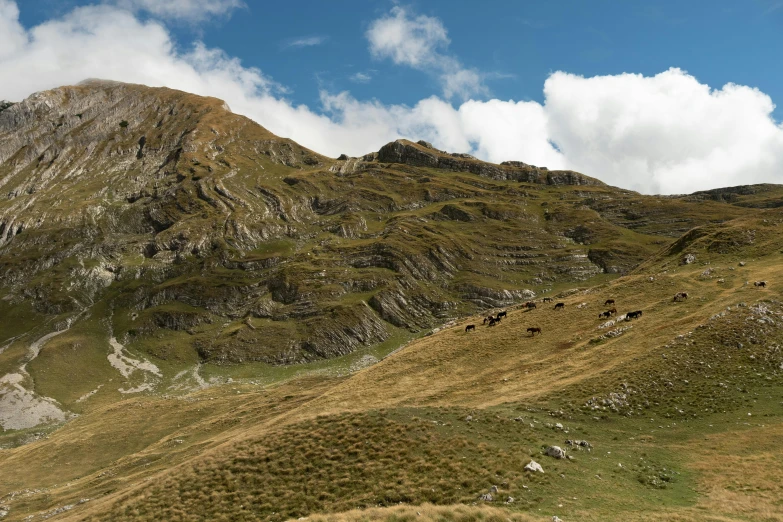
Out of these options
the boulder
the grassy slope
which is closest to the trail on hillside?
the grassy slope

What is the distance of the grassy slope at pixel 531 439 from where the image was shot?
86.2 feet

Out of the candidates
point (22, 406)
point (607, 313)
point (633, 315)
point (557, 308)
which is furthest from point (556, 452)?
point (22, 406)

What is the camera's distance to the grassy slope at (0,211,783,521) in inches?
1035

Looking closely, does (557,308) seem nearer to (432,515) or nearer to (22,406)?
(432,515)

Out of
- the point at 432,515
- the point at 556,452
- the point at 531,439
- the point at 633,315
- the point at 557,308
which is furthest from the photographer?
the point at 557,308

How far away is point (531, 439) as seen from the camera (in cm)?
3259

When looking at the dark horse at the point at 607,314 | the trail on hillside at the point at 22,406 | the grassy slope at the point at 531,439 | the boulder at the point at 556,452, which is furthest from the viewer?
the trail on hillside at the point at 22,406

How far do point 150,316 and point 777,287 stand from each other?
643ft

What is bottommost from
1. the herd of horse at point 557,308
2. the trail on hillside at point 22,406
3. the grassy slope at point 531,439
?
A: the trail on hillside at point 22,406

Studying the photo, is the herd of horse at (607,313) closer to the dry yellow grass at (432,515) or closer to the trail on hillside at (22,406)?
the dry yellow grass at (432,515)

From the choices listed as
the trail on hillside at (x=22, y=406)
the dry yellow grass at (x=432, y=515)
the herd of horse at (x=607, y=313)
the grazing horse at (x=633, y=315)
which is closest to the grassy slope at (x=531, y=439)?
the dry yellow grass at (x=432, y=515)

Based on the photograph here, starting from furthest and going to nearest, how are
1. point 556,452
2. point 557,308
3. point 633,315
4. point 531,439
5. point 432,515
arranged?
point 557,308 < point 633,315 < point 531,439 < point 556,452 < point 432,515

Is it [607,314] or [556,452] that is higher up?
[607,314]

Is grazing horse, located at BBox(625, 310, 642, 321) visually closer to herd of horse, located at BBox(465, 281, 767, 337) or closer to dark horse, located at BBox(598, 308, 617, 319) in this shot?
herd of horse, located at BBox(465, 281, 767, 337)
